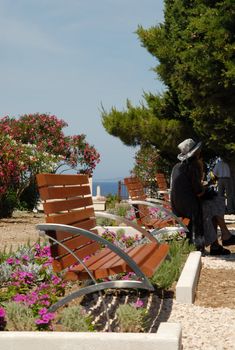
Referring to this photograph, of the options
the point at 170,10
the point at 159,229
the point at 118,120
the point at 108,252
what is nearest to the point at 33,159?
the point at 118,120

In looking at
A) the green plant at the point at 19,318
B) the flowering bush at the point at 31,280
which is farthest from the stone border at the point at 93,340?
the flowering bush at the point at 31,280

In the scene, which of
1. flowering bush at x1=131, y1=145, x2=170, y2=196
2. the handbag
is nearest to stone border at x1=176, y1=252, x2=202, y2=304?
the handbag

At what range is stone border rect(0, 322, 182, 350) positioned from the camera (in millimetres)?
3623

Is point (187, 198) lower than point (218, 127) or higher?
lower

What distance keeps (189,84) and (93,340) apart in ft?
31.0

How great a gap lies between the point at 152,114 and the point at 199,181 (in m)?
12.5

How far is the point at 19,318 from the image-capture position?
4.27 meters

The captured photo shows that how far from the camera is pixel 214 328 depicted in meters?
4.89

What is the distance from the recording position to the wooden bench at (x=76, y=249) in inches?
175

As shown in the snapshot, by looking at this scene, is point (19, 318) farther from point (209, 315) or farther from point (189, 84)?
point (189, 84)

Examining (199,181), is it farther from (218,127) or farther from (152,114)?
(152,114)

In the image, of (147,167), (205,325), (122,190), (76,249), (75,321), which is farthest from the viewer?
(122,190)

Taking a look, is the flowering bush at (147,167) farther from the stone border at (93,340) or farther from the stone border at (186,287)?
the stone border at (93,340)

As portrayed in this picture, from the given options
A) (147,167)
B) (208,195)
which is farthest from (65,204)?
(147,167)
